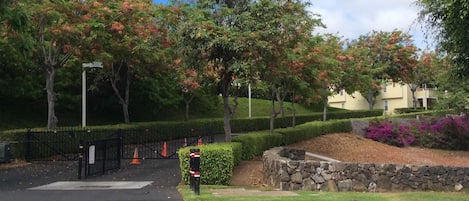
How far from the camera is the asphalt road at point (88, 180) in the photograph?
10.1 metres

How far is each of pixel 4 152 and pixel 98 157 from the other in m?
4.28

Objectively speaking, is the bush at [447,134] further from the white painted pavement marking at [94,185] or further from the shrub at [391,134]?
the white painted pavement marking at [94,185]

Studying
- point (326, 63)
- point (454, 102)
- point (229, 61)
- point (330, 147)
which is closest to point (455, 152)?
point (454, 102)

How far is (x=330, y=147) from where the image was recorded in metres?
23.8

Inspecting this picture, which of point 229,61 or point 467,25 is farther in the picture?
point 229,61

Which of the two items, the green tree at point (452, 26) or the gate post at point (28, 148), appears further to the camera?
the gate post at point (28, 148)

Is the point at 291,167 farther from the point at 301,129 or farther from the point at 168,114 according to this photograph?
the point at 168,114

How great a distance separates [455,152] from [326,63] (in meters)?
10.7

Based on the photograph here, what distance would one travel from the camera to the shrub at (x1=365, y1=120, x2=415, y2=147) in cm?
2752

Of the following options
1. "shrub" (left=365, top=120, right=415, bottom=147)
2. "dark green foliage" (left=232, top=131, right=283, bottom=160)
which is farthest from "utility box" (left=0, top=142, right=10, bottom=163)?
"shrub" (left=365, top=120, right=415, bottom=147)

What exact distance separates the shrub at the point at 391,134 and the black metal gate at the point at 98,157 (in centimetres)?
1724

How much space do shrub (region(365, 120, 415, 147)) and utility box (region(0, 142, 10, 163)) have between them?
19584 millimetres

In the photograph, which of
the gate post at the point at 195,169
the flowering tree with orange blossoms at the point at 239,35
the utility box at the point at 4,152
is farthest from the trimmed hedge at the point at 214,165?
the utility box at the point at 4,152

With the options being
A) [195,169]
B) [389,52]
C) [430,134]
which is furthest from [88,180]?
[389,52]
